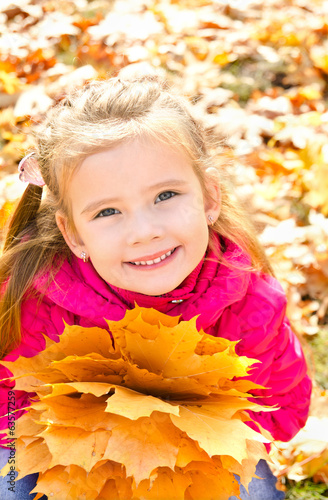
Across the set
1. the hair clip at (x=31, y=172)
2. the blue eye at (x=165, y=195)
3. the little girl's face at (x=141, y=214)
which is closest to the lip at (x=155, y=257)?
the little girl's face at (x=141, y=214)

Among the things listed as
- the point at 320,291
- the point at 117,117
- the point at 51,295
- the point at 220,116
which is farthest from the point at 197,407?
the point at 220,116

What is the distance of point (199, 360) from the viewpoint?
1204mm

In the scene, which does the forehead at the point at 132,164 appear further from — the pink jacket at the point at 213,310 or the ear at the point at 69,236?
the pink jacket at the point at 213,310

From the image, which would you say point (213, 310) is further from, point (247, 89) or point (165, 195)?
point (247, 89)

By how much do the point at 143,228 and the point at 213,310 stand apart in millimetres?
356

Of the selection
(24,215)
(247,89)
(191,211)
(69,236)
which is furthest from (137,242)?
(247,89)

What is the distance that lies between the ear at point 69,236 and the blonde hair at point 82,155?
0.07 feet

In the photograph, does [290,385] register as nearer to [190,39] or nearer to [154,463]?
[154,463]

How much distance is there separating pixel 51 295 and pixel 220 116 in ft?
5.24

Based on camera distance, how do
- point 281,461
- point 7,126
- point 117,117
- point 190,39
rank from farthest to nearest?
point 190,39 < point 7,126 < point 281,461 < point 117,117

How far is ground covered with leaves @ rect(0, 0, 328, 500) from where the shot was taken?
7.21 ft

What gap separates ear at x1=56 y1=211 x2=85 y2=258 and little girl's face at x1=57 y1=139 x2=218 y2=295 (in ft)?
0.25

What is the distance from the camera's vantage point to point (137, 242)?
1.33m

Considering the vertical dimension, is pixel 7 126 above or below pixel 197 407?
below
